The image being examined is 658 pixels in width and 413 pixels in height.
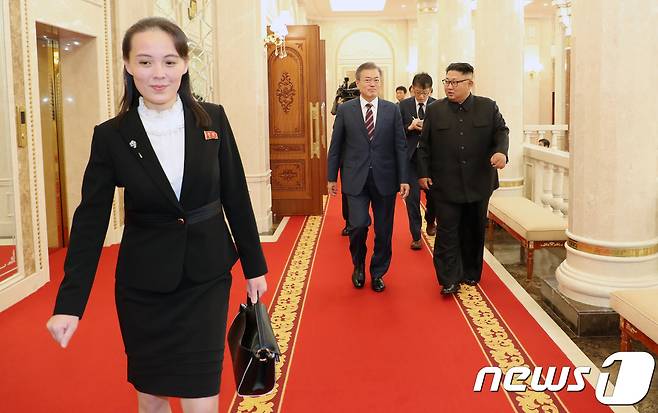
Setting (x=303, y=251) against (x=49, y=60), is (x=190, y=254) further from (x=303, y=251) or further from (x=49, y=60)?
(x=49, y=60)

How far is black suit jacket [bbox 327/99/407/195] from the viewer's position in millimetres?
5363

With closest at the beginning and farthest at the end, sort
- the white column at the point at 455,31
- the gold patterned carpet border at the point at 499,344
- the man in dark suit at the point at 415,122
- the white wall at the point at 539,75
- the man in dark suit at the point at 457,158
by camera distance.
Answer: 1. the gold patterned carpet border at the point at 499,344
2. the man in dark suit at the point at 457,158
3. the man in dark suit at the point at 415,122
4. the white column at the point at 455,31
5. the white wall at the point at 539,75

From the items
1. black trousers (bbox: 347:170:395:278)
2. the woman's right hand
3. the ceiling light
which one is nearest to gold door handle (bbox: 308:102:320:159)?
black trousers (bbox: 347:170:395:278)

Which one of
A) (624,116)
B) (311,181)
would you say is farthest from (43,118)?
(624,116)

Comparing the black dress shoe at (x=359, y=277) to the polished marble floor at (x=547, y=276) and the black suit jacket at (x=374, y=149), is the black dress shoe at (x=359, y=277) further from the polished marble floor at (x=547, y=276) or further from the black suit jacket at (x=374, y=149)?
the polished marble floor at (x=547, y=276)

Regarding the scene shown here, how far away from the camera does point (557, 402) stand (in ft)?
11.0

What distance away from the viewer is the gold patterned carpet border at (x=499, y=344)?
3350 mm

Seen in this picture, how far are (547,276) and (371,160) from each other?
1.80 metres

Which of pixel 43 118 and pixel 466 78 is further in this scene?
pixel 43 118

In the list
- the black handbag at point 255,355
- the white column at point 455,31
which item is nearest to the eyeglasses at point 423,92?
the white column at point 455,31

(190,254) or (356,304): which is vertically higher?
(190,254)

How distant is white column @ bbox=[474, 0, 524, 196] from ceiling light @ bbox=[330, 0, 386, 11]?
1040 centimetres

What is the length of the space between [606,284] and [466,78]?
1738mm

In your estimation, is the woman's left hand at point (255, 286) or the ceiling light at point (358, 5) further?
the ceiling light at point (358, 5)
